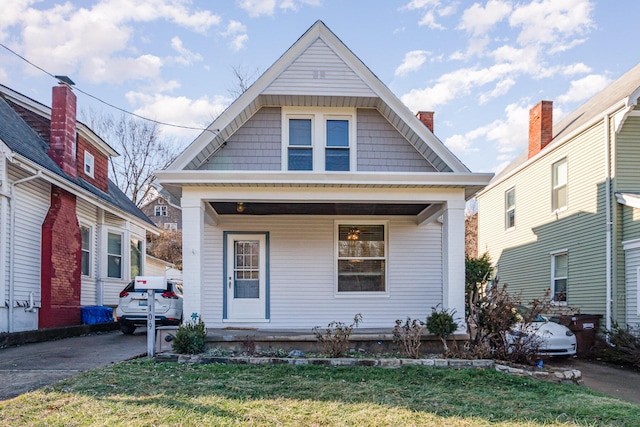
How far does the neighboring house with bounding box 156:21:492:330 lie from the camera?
863cm

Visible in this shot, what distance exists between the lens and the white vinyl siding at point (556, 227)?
11.5 m

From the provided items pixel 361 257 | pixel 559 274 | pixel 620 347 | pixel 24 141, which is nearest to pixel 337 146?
pixel 361 257

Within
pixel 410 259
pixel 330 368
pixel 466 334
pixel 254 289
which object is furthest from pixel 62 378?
pixel 410 259

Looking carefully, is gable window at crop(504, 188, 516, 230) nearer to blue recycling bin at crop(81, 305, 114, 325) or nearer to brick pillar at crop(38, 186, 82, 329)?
blue recycling bin at crop(81, 305, 114, 325)

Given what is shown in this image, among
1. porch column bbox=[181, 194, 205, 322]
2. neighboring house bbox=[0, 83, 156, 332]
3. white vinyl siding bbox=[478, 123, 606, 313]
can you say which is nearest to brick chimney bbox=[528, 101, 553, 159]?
white vinyl siding bbox=[478, 123, 606, 313]

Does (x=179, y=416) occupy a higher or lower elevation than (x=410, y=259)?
lower

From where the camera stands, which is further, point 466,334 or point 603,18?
point 603,18

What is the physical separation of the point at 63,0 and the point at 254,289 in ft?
25.6

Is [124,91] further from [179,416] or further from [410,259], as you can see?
[179,416]

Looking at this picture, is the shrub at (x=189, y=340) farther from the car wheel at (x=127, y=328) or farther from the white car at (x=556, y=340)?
the white car at (x=556, y=340)

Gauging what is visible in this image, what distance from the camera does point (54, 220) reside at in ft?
38.8

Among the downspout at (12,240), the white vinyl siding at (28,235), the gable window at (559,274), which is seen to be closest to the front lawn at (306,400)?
the downspout at (12,240)

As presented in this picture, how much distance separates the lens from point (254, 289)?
10.6m

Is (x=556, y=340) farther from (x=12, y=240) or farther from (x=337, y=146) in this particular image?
(x=12, y=240)
